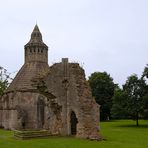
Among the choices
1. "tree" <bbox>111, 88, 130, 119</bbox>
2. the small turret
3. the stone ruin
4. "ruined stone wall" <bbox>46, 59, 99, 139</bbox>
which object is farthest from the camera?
"tree" <bbox>111, 88, 130, 119</bbox>

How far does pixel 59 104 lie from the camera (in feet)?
99.7

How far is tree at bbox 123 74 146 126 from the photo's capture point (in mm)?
49041

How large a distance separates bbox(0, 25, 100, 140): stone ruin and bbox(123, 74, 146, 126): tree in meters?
15.3

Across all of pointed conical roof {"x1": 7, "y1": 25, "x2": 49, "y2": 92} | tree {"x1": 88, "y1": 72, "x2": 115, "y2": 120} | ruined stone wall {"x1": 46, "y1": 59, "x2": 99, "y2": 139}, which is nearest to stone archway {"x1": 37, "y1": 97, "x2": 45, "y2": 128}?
pointed conical roof {"x1": 7, "y1": 25, "x2": 49, "y2": 92}

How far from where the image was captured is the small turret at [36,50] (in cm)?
4891

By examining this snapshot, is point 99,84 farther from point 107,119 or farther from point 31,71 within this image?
point 31,71

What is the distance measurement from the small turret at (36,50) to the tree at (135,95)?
1412 centimetres

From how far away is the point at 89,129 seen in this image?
88.4ft

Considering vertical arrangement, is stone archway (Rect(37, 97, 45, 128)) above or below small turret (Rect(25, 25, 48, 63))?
below

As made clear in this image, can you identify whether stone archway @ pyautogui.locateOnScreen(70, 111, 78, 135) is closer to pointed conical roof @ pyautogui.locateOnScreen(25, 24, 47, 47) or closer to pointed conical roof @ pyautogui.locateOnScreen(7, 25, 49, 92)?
pointed conical roof @ pyautogui.locateOnScreen(7, 25, 49, 92)

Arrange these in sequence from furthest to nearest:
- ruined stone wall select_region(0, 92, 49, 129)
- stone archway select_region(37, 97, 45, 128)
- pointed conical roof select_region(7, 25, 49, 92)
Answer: pointed conical roof select_region(7, 25, 49, 92) → ruined stone wall select_region(0, 92, 49, 129) → stone archway select_region(37, 97, 45, 128)

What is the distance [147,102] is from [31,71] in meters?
17.8

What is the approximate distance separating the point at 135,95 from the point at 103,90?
19.4 metres

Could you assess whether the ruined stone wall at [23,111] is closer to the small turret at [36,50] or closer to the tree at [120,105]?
the small turret at [36,50]
